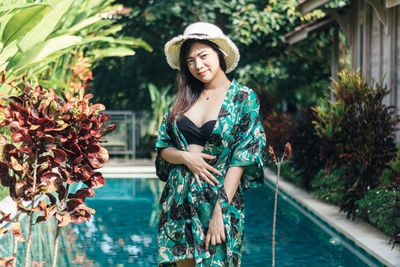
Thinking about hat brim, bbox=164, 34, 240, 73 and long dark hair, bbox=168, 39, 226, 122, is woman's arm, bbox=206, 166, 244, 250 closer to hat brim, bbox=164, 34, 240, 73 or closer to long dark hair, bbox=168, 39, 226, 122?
long dark hair, bbox=168, 39, 226, 122

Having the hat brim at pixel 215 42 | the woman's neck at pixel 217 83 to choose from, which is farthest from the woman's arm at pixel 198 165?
the hat brim at pixel 215 42

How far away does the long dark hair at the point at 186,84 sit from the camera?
11.9 ft

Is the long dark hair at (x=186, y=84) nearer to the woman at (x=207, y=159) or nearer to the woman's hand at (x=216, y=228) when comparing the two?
the woman at (x=207, y=159)

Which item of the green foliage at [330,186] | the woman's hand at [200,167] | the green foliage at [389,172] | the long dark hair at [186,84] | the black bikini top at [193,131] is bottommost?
the green foliage at [330,186]

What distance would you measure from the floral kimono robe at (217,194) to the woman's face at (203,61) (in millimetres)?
132

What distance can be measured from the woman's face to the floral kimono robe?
0.13m

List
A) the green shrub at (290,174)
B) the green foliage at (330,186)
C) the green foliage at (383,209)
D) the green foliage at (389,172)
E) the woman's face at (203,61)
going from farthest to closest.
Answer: the green shrub at (290,174), the green foliage at (330,186), the green foliage at (389,172), the green foliage at (383,209), the woman's face at (203,61)

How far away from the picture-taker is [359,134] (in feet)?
31.0

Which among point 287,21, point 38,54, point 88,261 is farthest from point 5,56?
point 287,21

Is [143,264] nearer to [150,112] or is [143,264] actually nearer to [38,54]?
[38,54]

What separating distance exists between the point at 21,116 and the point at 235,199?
1116 mm

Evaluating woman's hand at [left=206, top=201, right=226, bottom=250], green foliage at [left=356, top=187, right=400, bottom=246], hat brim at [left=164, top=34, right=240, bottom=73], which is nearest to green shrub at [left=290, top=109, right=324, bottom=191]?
green foliage at [left=356, top=187, right=400, bottom=246]

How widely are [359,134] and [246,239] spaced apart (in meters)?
2.18

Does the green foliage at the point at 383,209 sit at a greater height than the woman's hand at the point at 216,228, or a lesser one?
lesser
